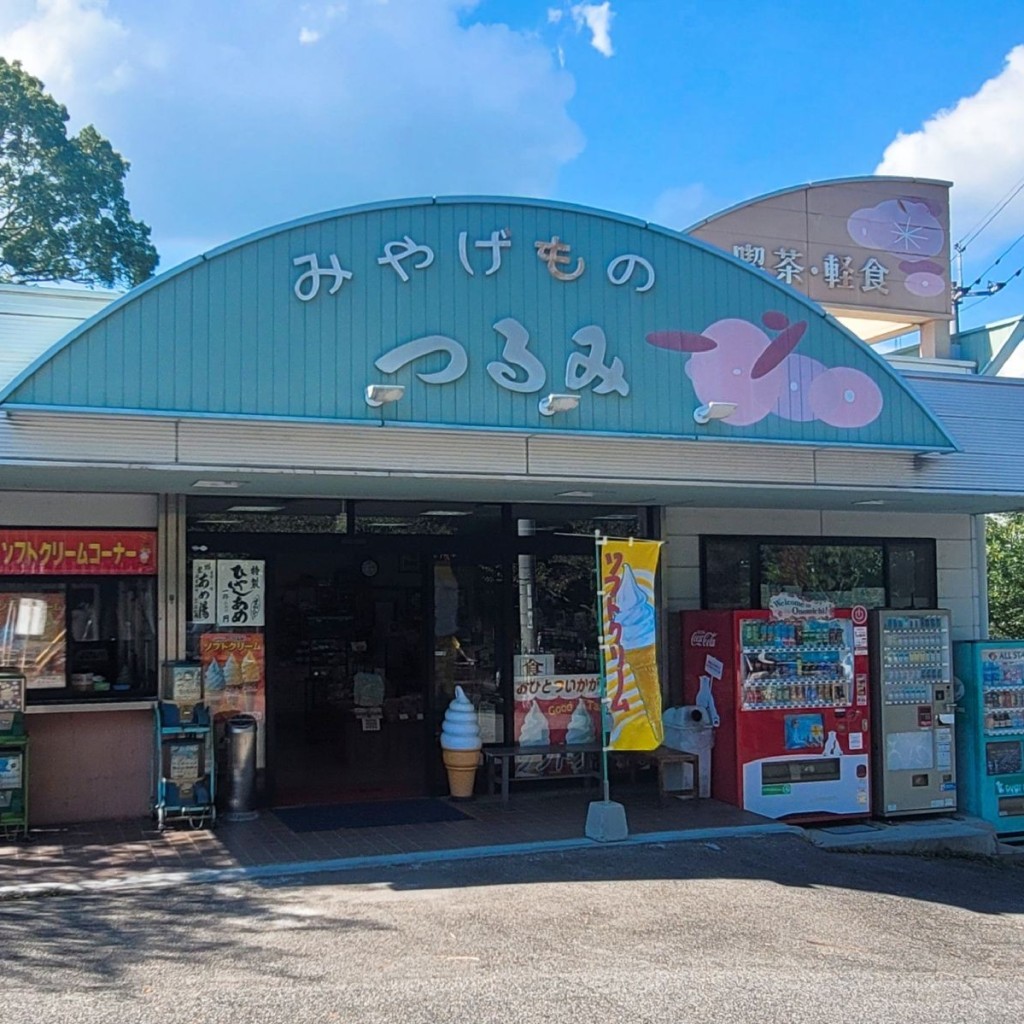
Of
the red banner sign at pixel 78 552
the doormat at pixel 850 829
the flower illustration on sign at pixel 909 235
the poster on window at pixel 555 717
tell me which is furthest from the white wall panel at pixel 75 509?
the flower illustration on sign at pixel 909 235

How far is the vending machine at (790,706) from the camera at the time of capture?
33.4 ft

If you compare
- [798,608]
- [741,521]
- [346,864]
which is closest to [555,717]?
[798,608]

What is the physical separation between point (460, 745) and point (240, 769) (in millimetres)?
1958

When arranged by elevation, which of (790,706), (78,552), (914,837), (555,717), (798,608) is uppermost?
(78,552)

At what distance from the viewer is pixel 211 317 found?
7.82m

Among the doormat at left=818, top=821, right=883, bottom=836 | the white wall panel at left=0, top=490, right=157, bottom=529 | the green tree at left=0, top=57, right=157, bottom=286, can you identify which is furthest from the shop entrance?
the green tree at left=0, top=57, right=157, bottom=286

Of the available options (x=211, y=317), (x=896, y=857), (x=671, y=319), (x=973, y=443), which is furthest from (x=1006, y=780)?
(x=211, y=317)

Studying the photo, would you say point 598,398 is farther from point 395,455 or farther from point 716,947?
point 716,947

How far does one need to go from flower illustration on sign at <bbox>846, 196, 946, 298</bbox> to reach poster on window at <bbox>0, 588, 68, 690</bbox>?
29.5ft

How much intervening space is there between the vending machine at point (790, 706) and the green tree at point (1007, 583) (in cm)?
848

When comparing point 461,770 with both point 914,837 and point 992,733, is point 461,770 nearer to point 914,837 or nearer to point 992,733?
point 914,837

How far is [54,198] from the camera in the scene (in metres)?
25.3

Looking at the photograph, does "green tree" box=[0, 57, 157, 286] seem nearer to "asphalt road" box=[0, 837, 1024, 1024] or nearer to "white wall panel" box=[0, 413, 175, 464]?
"white wall panel" box=[0, 413, 175, 464]

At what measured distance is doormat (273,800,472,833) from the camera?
30.9 feet
